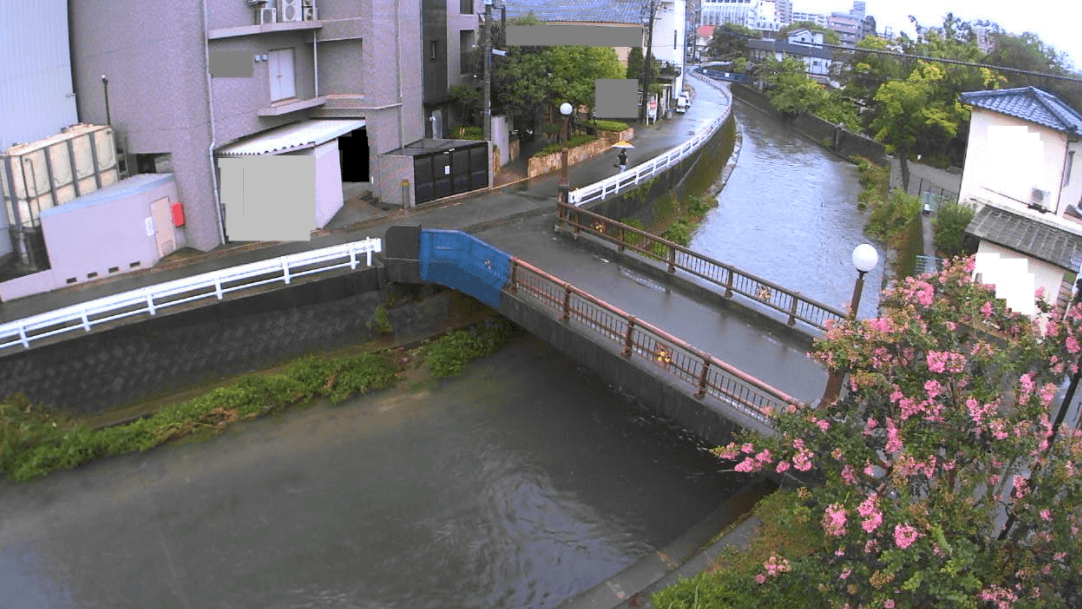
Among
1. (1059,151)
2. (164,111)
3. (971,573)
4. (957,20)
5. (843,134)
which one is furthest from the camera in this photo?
(957,20)

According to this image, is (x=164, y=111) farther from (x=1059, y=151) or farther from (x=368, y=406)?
(x=1059, y=151)

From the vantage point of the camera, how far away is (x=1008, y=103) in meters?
20.4

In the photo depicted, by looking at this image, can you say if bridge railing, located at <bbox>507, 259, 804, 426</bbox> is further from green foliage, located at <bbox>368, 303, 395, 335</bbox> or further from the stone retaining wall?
the stone retaining wall

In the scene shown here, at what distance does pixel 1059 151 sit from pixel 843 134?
2445 cm

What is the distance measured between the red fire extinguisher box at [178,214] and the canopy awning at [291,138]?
4.81 feet

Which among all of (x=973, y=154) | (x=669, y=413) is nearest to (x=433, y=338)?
(x=669, y=413)

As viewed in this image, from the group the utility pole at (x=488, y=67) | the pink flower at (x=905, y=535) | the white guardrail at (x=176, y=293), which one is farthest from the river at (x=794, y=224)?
the pink flower at (x=905, y=535)

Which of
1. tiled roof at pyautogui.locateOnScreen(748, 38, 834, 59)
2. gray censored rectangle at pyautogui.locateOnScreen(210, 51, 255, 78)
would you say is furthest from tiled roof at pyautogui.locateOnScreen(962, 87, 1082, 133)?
tiled roof at pyautogui.locateOnScreen(748, 38, 834, 59)

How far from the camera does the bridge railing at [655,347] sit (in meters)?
10.8

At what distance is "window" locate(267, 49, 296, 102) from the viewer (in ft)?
64.3

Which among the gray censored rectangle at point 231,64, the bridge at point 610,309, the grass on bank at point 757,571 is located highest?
the gray censored rectangle at point 231,64

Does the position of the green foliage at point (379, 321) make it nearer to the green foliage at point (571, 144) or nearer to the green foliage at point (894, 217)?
the green foliage at point (571, 144)

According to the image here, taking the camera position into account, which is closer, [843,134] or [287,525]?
[287,525]

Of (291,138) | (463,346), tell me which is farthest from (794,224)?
(291,138)
